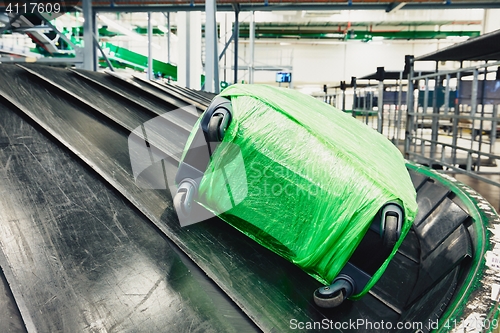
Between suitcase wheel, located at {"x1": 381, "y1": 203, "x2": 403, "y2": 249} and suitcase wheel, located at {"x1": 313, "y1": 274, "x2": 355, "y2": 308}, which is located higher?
suitcase wheel, located at {"x1": 381, "y1": 203, "x2": 403, "y2": 249}

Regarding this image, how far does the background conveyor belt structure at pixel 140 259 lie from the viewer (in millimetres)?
1031

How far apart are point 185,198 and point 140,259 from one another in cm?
30

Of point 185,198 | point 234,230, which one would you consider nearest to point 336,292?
point 234,230

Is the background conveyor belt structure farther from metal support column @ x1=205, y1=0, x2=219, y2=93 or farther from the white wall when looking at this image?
the white wall


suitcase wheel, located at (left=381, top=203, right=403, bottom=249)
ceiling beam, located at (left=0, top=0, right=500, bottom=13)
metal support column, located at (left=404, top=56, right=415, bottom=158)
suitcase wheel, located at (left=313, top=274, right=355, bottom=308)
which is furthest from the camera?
ceiling beam, located at (left=0, top=0, right=500, bottom=13)

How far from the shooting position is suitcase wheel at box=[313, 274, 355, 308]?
1193 millimetres

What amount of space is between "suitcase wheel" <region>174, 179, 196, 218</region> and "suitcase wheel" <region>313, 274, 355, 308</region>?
22.7 inches

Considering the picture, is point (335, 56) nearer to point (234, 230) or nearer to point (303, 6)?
point (303, 6)

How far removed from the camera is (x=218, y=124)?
49.9 inches

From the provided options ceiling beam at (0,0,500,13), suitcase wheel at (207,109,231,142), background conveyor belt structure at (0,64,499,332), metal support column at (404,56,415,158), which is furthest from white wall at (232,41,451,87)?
suitcase wheel at (207,109,231,142)

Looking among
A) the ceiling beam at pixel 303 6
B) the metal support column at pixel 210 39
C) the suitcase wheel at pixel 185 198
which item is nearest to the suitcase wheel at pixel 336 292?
the suitcase wheel at pixel 185 198

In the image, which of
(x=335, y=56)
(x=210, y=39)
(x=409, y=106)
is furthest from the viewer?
(x=335, y=56)

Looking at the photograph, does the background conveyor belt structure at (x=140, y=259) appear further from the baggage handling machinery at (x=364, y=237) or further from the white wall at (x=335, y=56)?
the white wall at (x=335, y=56)

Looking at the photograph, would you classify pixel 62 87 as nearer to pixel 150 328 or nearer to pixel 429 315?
pixel 150 328
